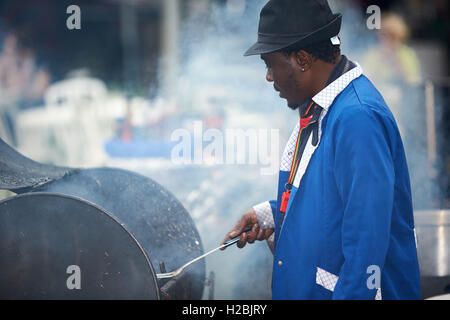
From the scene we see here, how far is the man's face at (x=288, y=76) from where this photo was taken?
73.5 inches

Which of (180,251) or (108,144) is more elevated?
(108,144)

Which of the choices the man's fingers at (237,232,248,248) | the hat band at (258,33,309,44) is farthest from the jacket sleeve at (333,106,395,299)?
the man's fingers at (237,232,248,248)

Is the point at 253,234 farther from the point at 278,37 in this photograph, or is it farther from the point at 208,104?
the point at 208,104

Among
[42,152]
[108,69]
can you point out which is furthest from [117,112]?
[108,69]

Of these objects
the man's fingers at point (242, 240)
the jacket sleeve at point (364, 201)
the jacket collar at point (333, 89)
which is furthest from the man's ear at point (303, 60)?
the man's fingers at point (242, 240)

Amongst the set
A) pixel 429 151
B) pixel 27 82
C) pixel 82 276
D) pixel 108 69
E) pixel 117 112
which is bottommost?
pixel 82 276

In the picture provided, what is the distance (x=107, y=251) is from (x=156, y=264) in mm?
708

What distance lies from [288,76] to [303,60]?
10 centimetres

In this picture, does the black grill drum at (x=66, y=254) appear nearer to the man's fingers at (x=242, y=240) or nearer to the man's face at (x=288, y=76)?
the man's fingers at (x=242, y=240)

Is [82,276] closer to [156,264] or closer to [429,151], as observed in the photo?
[156,264]

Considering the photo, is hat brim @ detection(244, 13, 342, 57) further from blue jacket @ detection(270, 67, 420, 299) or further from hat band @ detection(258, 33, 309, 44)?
blue jacket @ detection(270, 67, 420, 299)

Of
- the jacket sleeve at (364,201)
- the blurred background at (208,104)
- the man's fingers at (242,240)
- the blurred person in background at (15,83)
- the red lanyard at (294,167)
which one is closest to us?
the jacket sleeve at (364,201)

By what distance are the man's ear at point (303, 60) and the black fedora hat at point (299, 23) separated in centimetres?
5
